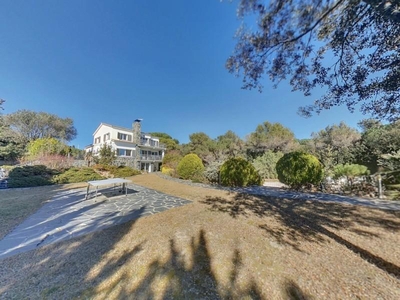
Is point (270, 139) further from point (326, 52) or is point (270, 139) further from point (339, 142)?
point (326, 52)

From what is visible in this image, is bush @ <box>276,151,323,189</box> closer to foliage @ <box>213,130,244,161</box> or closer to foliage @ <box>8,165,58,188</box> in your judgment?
foliage @ <box>213,130,244,161</box>

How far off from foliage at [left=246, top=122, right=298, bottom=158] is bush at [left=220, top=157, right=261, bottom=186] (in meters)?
12.1

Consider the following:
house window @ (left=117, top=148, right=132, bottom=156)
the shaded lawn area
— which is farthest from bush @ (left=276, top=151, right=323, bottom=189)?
house window @ (left=117, top=148, right=132, bottom=156)

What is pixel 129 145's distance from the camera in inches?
916

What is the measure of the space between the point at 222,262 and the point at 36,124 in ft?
133

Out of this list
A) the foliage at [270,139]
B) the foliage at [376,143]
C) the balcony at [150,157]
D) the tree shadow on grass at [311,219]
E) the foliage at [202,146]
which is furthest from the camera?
the balcony at [150,157]

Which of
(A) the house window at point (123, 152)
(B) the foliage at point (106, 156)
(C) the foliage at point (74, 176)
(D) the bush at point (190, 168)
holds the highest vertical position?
(A) the house window at point (123, 152)

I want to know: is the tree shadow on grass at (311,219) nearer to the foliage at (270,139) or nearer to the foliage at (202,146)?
the foliage at (270,139)

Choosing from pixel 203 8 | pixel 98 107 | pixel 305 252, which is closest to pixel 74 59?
pixel 203 8

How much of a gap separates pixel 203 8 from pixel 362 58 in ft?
23.3

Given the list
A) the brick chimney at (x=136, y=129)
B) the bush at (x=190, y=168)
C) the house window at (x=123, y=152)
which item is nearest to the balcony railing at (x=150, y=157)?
the house window at (x=123, y=152)

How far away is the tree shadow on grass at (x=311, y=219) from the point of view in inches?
124

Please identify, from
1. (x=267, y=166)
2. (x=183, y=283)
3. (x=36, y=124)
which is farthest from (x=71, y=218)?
(x=36, y=124)

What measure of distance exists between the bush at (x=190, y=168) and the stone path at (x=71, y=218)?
21.7 feet
